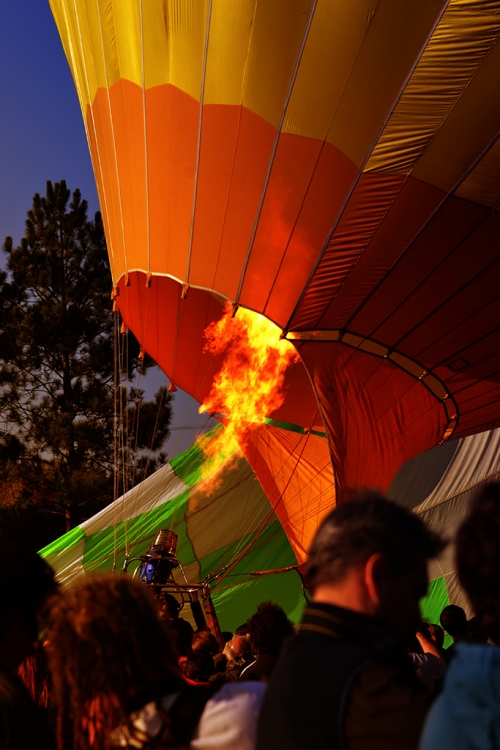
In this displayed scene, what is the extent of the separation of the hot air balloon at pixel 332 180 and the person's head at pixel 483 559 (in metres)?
3.50

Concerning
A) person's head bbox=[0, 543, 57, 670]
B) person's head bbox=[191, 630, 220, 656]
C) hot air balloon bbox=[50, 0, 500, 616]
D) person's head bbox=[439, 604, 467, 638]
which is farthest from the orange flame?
person's head bbox=[0, 543, 57, 670]

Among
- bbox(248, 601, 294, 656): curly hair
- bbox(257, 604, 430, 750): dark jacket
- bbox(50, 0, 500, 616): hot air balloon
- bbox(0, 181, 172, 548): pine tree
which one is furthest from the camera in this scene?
bbox(0, 181, 172, 548): pine tree

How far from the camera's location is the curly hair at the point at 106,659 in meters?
1.23

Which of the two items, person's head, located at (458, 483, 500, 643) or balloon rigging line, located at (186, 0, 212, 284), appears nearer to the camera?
person's head, located at (458, 483, 500, 643)

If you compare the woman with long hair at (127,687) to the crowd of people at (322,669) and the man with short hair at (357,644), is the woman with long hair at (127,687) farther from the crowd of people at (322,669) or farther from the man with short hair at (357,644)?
the man with short hair at (357,644)

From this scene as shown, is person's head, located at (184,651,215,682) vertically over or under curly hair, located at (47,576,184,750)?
under

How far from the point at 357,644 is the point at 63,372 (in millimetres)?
14955

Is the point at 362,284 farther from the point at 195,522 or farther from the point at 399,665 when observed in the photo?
the point at 195,522

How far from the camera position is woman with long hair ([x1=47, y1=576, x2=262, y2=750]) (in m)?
1.14

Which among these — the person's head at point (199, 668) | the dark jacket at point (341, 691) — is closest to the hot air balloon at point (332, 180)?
the person's head at point (199, 668)

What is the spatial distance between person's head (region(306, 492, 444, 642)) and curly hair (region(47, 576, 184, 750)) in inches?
13.0

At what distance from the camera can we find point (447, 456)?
26.2ft

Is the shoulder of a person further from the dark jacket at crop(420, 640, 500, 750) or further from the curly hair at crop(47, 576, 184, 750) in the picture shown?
the curly hair at crop(47, 576, 184, 750)

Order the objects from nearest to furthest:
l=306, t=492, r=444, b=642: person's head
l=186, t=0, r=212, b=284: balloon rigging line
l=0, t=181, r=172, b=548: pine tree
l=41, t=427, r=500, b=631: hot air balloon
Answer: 1. l=306, t=492, r=444, b=642: person's head
2. l=186, t=0, r=212, b=284: balloon rigging line
3. l=41, t=427, r=500, b=631: hot air balloon
4. l=0, t=181, r=172, b=548: pine tree
